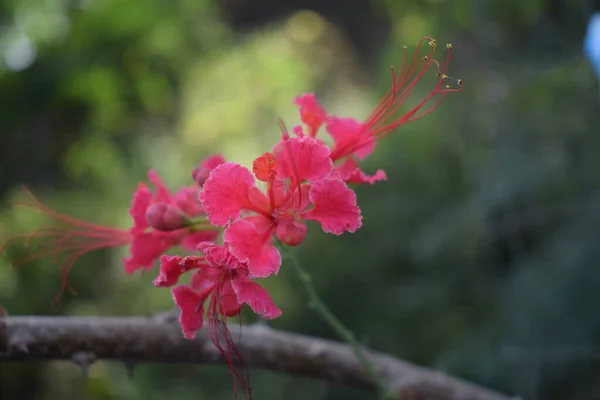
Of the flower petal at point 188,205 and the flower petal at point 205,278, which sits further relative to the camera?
the flower petal at point 188,205

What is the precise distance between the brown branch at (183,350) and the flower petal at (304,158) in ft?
0.73

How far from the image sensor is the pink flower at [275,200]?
47 cm

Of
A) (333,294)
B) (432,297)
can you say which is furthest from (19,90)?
(432,297)

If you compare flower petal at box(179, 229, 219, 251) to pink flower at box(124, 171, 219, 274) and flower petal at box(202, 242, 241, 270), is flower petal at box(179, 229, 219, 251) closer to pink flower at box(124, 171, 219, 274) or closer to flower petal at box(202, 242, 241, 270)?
pink flower at box(124, 171, 219, 274)

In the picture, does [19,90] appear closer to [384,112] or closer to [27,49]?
[27,49]

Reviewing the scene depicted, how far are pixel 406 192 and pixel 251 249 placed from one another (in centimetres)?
94

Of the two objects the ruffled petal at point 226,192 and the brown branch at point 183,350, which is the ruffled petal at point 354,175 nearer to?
the ruffled petal at point 226,192

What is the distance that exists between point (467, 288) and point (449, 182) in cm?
22

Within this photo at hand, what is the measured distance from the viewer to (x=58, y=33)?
6.93 feet

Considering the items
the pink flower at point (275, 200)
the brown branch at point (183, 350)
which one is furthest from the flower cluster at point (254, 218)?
the brown branch at point (183, 350)

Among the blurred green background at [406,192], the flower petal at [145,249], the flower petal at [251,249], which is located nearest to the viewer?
the flower petal at [251,249]

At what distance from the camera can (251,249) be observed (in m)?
0.47

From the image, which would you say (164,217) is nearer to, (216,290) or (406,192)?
(216,290)

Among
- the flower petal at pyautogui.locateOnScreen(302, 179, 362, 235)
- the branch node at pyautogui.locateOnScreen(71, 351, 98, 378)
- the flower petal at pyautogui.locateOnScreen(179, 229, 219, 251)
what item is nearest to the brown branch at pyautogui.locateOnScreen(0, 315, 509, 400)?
the branch node at pyautogui.locateOnScreen(71, 351, 98, 378)
